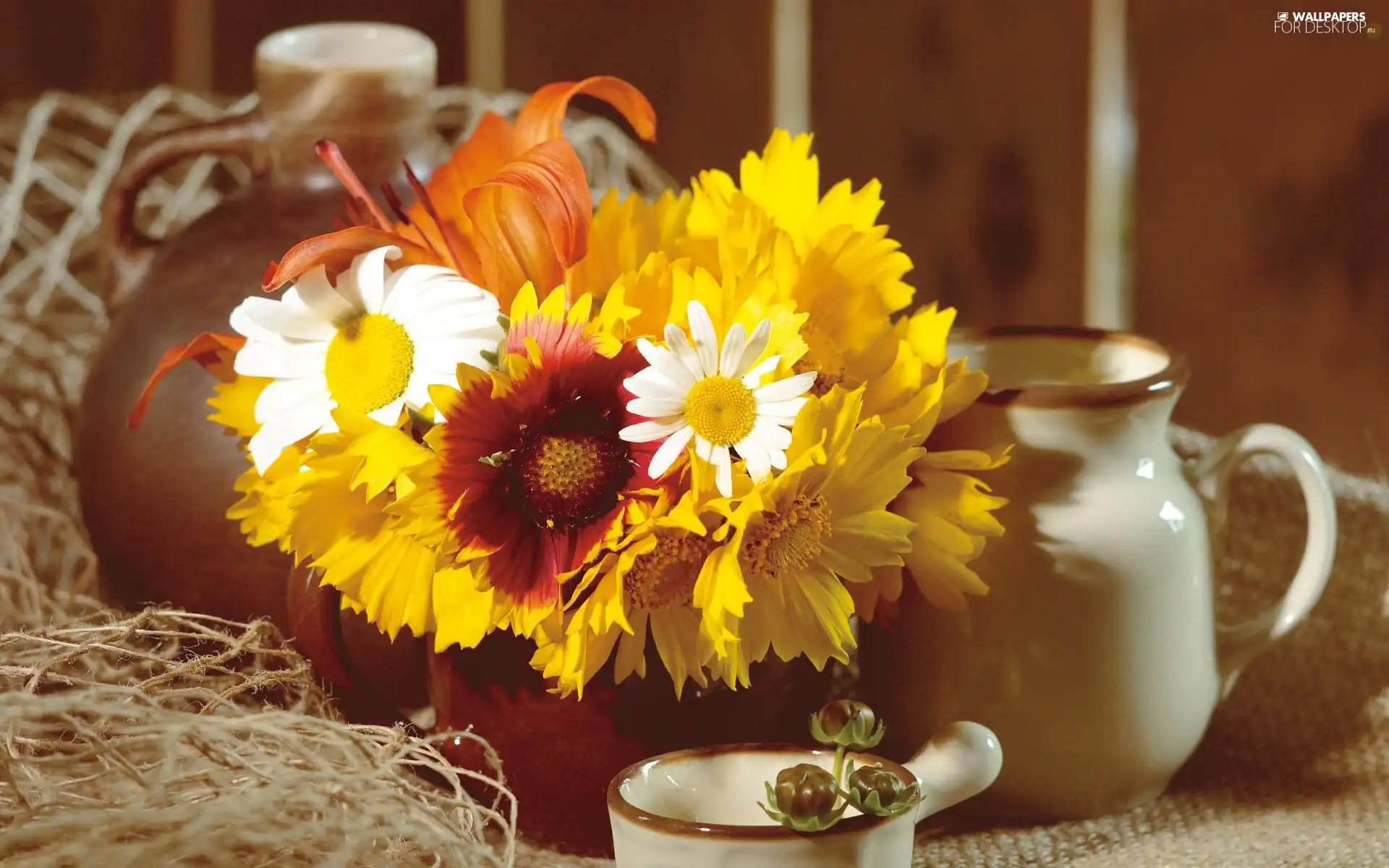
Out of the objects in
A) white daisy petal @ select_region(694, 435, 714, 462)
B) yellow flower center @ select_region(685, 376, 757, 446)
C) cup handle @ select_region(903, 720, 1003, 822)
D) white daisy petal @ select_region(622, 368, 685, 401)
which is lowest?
cup handle @ select_region(903, 720, 1003, 822)

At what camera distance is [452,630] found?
0.44 metres

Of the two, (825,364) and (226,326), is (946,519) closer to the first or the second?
(825,364)

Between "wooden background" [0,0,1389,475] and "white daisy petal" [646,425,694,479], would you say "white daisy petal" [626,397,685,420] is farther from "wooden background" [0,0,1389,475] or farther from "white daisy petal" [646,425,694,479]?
"wooden background" [0,0,1389,475]

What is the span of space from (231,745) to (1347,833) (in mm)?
369

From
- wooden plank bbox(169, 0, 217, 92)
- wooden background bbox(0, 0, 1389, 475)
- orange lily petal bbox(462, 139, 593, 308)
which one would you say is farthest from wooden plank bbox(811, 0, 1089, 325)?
orange lily petal bbox(462, 139, 593, 308)

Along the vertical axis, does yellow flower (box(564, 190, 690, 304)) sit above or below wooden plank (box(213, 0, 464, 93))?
below

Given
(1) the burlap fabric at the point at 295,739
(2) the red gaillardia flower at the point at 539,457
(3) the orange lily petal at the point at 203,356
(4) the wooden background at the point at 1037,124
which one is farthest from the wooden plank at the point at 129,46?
(2) the red gaillardia flower at the point at 539,457

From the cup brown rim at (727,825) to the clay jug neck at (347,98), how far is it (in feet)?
0.89

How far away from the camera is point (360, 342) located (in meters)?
0.46

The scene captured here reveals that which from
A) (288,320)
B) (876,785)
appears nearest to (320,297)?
(288,320)

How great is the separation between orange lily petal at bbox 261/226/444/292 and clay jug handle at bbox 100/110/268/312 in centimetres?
18

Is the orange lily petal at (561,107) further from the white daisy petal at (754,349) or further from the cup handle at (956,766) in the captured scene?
the cup handle at (956,766)

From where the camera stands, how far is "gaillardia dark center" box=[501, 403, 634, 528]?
1.41 feet

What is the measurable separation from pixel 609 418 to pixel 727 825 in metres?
0.12
